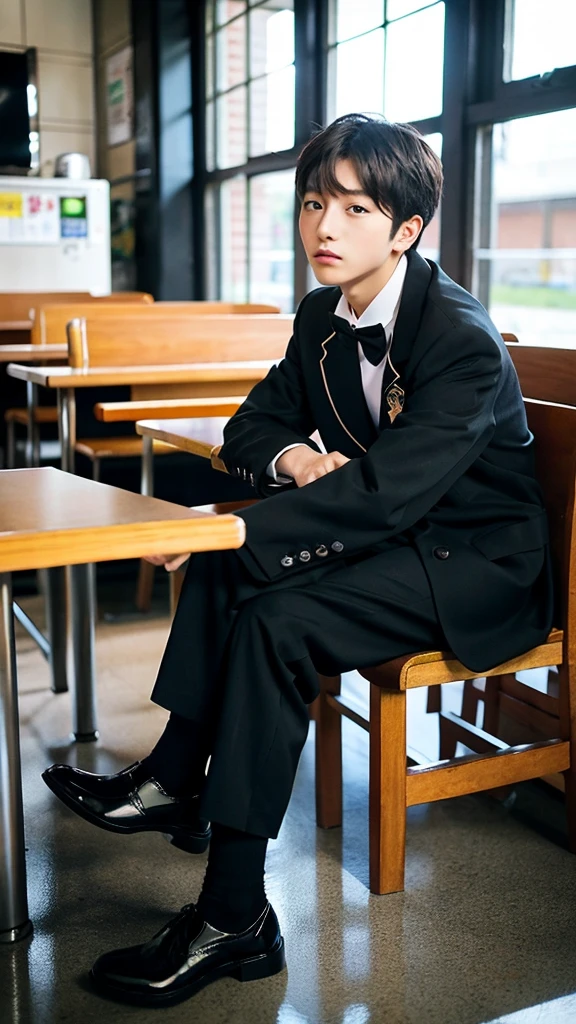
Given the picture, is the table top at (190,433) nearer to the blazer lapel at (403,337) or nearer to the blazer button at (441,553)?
the blazer lapel at (403,337)

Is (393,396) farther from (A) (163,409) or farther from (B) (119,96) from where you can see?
(B) (119,96)

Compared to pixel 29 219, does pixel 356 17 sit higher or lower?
higher

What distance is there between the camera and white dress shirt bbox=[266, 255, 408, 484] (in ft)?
5.51

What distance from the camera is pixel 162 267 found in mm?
5980

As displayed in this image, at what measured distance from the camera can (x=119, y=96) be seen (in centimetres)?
646

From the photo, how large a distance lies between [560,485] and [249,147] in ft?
13.2

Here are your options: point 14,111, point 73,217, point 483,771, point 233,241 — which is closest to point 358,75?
point 233,241

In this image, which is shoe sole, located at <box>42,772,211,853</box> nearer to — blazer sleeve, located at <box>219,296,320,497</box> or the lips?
blazer sleeve, located at <box>219,296,320,497</box>

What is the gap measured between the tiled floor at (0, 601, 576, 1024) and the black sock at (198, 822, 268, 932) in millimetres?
118

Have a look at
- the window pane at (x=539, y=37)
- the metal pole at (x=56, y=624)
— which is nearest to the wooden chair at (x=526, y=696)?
the metal pole at (x=56, y=624)

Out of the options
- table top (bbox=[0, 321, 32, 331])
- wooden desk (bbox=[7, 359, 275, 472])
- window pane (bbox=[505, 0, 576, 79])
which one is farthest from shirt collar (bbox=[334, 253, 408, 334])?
table top (bbox=[0, 321, 32, 331])

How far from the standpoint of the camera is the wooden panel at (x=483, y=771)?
1.69 m

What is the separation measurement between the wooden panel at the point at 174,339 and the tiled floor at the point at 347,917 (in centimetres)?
143

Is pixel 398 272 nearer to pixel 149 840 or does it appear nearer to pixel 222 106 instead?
pixel 149 840
